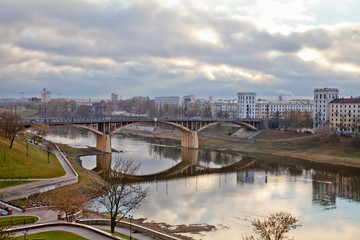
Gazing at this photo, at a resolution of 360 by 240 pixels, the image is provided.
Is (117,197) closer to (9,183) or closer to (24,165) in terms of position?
(9,183)

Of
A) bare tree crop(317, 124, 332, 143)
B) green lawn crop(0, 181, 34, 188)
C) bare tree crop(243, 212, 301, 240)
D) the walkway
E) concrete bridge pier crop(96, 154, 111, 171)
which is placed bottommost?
concrete bridge pier crop(96, 154, 111, 171)

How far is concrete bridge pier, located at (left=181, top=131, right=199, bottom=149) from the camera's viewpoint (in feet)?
306

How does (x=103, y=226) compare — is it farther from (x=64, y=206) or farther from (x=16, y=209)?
(x=16, y=209)

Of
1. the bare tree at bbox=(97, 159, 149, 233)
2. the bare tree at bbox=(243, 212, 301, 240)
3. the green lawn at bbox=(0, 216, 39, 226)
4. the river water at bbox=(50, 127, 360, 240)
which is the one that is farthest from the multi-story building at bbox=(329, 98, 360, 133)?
the green lawn at bbox=(0, 216, 39, 226)

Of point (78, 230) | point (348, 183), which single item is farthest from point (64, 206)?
point (348, 183)

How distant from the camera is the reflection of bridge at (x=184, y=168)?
57.8 metres

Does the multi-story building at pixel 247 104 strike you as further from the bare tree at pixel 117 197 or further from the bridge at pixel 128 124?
the bare tree at pixel 117 197

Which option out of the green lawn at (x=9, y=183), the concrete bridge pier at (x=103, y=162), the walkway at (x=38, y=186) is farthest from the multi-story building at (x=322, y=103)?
the green lawn at (x=9, y=183)

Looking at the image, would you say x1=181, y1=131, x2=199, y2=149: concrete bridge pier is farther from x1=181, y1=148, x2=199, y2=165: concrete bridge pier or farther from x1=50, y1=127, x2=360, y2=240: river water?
x1=50, y1=127, x2=360, y2=240: river water

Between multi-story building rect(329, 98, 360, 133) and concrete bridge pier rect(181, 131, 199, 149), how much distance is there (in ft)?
122

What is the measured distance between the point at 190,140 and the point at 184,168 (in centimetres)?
2760

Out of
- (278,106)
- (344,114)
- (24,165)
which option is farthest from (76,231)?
(278,106)

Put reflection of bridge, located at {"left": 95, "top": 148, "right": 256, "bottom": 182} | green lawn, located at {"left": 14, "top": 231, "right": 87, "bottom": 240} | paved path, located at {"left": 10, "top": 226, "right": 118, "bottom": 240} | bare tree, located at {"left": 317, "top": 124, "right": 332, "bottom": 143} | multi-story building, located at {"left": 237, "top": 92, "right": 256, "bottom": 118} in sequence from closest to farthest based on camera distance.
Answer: green lawn, located at {"left": 14, "top": 231, "right": 87, "bottom": 240} → paved path, located at {"left": 10, "top": 226, "right": 118, "bottom": 240} → reflection of bridge, located at {"left": 95, "top": 148, "right": 256, "bottom": 182} → bare tree, located at {"left": 317, "top": 124, "right": 332, "bottom": 143} → multi-story building, located at {"left": 237, "top": 92, "right": 256, "bottom": 118}

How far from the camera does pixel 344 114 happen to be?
10112 centimetres
